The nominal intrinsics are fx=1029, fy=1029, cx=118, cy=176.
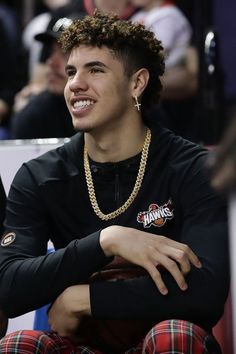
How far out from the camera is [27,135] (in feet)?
19.0

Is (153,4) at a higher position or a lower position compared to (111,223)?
higher

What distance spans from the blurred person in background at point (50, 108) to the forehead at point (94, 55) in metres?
2.15

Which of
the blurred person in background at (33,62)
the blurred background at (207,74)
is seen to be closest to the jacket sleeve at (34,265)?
the blurred background at (207,74)

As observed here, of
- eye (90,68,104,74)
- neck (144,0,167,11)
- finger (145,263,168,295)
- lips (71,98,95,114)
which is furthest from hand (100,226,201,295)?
neck (144,0,167,11)

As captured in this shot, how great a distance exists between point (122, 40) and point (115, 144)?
355mm

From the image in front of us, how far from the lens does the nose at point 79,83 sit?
3494mm

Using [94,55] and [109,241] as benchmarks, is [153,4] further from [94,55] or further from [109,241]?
[109,241]

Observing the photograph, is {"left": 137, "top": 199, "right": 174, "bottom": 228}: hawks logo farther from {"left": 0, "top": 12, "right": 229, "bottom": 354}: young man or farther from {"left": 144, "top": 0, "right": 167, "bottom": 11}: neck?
{"left": 144, "top": 0, "right": 167, "bottom": 11}: neck

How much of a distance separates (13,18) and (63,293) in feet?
17.5

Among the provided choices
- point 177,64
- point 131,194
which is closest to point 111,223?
point 131,194

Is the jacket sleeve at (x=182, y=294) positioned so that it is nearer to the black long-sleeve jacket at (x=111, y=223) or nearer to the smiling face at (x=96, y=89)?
the black long-sleeve jacket at (x=111, y=223)

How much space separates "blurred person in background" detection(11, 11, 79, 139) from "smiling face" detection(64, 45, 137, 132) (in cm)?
Result: 213

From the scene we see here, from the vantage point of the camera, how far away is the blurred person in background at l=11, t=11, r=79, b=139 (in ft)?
18.7

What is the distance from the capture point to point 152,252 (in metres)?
3.11
